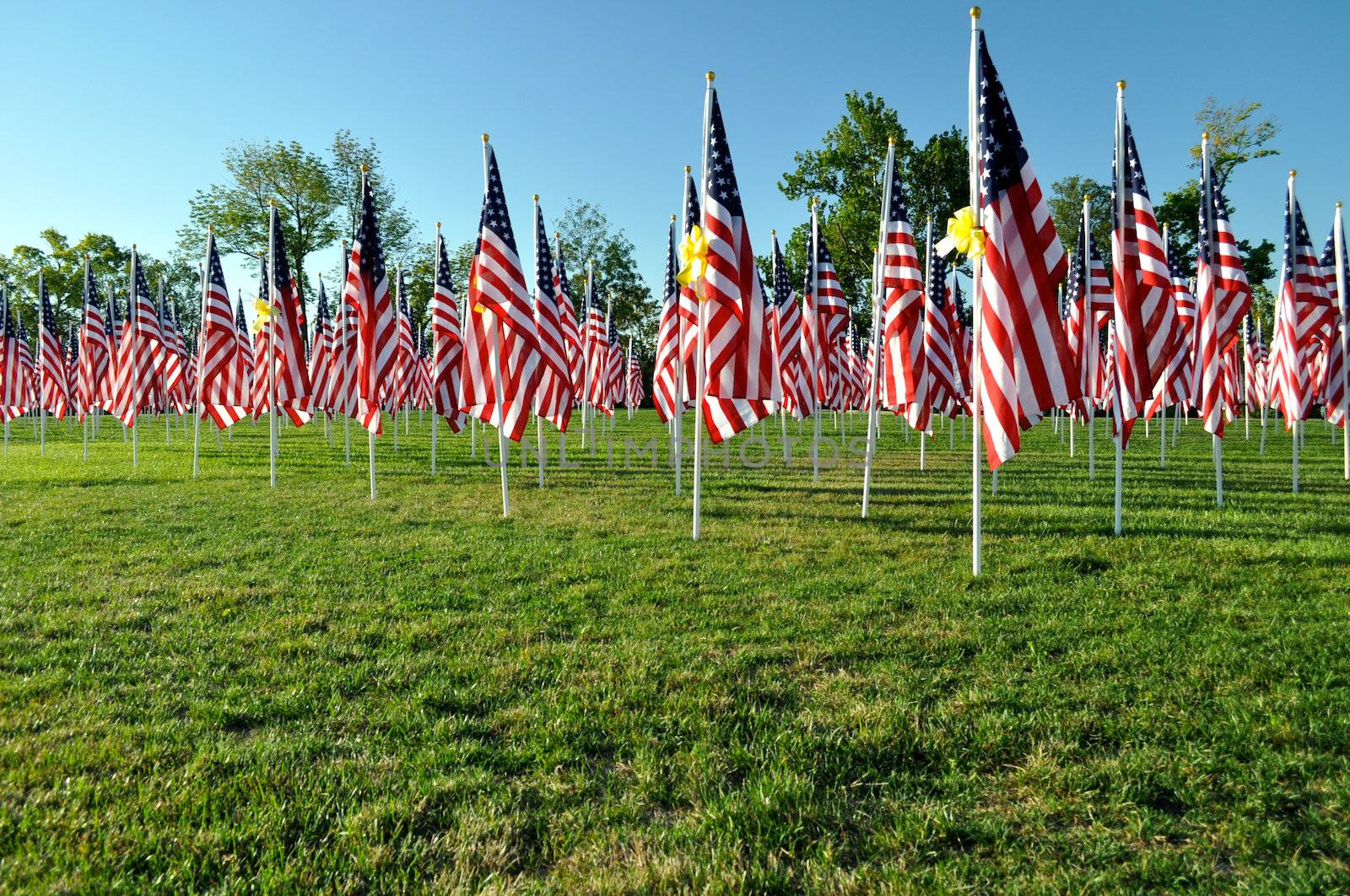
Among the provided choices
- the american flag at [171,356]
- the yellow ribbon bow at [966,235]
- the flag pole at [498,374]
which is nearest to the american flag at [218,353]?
the american flag at [171,356]

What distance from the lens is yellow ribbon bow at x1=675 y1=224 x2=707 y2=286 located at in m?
8.27

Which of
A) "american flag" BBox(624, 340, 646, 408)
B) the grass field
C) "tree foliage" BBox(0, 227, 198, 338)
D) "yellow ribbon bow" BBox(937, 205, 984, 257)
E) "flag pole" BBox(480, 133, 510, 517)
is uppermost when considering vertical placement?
"tree foliage" BBox(0, 227, 198, 338)

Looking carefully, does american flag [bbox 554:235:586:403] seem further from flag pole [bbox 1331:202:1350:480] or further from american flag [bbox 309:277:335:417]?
flag pole [bbox 1331:202:1350:480]

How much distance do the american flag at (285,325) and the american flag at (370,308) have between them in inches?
101

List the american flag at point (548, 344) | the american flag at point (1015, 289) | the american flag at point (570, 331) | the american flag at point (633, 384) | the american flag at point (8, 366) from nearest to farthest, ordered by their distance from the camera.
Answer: the american flag at point (1015, 289) → the american flag at point (548, 344) → the american flag at point (570, 331) → the american flag at point (8, 366) → the american flag at point (633, 384)

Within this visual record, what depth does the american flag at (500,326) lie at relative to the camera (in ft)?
31.6

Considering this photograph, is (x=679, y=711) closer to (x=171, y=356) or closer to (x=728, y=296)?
(x=728, y=296)

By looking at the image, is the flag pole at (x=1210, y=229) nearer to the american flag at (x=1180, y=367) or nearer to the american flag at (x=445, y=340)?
the american flag at (x=1180, y=367)

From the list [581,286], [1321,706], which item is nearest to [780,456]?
Answer: [1321,706]

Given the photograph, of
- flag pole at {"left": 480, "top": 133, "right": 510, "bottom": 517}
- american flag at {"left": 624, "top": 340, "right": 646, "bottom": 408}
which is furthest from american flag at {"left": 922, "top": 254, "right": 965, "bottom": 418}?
american flag at {"left": 624, "top": 340, "right": 646, "bottom": 408}

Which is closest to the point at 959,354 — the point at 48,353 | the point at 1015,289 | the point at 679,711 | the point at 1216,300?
the point at 1216,300

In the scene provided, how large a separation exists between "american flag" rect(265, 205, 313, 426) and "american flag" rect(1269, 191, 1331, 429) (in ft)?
54.0

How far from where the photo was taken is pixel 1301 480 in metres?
12.6

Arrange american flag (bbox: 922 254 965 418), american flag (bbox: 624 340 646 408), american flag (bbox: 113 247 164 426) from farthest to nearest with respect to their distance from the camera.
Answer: american flag (bbox: 624 340 646 408)
american flag (bbox: 113 247 164 426)
american flag (bbox: 922 254 965 418)
